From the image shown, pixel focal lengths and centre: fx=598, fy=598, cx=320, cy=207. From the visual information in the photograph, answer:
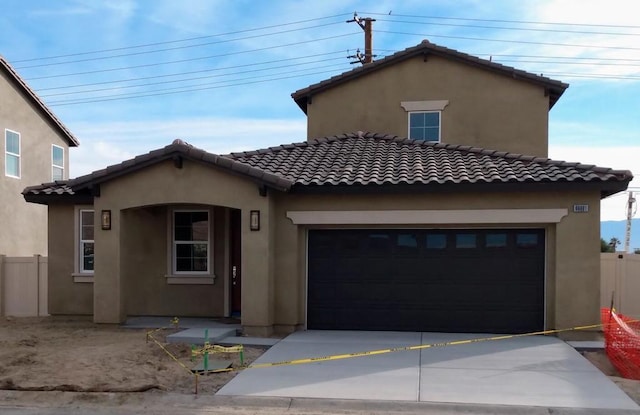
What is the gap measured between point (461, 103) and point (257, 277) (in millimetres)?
8250

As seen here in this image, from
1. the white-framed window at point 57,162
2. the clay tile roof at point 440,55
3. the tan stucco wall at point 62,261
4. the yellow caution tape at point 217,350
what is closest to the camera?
the yellow caution tape at point 217,350

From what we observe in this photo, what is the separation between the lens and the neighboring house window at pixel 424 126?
16828mm

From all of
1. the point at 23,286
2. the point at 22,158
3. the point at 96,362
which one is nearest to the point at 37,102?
the point at 22,158

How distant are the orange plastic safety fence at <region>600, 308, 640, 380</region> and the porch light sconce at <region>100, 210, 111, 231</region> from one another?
32.3 feet

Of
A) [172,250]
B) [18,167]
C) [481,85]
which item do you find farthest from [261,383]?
[18,167]

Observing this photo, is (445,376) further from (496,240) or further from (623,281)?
(623,281)

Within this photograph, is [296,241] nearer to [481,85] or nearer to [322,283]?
[322,283]

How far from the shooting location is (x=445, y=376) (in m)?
8.77

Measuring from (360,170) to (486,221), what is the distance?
9.17ft

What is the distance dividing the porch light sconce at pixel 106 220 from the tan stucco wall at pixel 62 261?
6.65ft

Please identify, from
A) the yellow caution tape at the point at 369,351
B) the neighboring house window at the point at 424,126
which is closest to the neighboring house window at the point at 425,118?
the neighboring house window at the point at 424,126

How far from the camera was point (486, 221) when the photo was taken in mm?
11922

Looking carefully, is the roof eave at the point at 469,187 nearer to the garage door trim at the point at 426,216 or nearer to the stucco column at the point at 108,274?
the garage door trim at the point at 426,216

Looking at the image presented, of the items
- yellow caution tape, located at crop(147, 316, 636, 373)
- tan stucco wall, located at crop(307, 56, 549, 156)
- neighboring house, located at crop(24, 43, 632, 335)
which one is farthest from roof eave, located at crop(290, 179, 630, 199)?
tan stucco wall, located at crop(307, 56, 549, 156)
